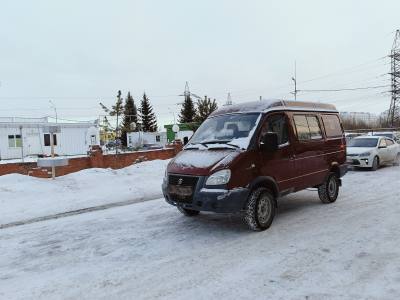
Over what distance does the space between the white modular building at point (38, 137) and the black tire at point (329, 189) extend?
96.2ft

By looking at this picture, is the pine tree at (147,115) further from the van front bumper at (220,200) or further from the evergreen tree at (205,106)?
the van front bumper at (220,200)

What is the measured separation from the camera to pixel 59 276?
536cm

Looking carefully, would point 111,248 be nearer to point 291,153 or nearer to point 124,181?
point 291,153

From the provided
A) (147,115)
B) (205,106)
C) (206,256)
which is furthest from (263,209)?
(147,115)

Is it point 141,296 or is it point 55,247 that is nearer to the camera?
point 141,296

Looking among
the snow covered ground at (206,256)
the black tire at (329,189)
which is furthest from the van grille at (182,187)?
the black tire at (329,189)

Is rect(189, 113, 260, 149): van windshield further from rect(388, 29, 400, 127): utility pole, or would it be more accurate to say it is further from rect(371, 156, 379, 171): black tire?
rect(388, 29, 400, 127): utility pole

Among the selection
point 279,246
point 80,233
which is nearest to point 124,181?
point 80,233

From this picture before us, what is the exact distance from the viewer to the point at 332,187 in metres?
9.76

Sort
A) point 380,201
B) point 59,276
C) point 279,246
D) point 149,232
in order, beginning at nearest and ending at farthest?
point 59,276 → point 279,246 → point 149,232 → point 380,201

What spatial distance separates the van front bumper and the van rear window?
12.2 ft

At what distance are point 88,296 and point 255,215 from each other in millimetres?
3329

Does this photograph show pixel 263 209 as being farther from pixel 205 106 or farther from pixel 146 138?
pixel 146 138

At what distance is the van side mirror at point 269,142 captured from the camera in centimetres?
736
